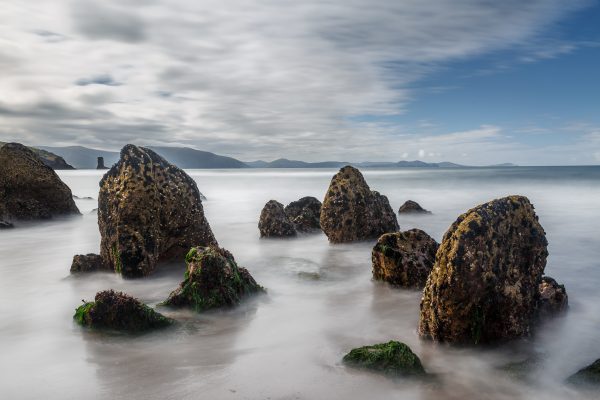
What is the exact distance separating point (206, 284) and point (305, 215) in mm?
9038

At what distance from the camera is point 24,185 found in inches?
664

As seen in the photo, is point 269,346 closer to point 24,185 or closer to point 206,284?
point 206,284

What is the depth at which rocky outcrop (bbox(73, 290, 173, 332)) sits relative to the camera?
18.4 feet

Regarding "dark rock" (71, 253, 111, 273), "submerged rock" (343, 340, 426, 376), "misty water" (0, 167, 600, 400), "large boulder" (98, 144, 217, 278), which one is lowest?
"misty water" (0, 167, 600, 400)

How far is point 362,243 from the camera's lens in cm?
1277

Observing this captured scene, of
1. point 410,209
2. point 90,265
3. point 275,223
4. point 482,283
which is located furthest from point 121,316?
point 410,209

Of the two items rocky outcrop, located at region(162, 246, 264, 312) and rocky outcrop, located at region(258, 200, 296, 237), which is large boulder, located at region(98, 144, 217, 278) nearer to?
rocky outcrop, located at region(162, 246, 264, 312)

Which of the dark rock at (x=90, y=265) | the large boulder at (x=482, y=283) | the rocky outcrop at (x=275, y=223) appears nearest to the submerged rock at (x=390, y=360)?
the large boulder at (x=482, y=283)

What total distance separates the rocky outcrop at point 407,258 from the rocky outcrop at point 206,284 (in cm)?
282

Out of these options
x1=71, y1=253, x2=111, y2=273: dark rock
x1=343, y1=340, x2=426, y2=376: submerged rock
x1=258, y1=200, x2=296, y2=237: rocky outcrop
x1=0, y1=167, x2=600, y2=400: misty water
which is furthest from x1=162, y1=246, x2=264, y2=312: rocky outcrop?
x1=258, y1=200, x2=296, y2=237: rocky outcrop

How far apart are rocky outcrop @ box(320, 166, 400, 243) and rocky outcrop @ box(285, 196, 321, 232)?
1.85m

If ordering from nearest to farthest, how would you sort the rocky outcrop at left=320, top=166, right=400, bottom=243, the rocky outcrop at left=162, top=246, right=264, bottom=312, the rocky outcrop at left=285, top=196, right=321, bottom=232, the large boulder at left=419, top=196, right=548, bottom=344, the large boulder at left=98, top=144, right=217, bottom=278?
the large boulder at left=419, top=196, right=548, bottom=344 < the rocky outcrop at left=162, top=246, right=264, bottom=312 < the large boulder at left=98, top=144, right=217, bottom=278 < the rocky outcrop at left=320, top=166, right=400, bottom=243 < the rocky outcrop at left=285, top=196, right=321, bottom=232

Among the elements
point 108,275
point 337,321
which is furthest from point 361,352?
point 108,275

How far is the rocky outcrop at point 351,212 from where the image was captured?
42.4 ft
